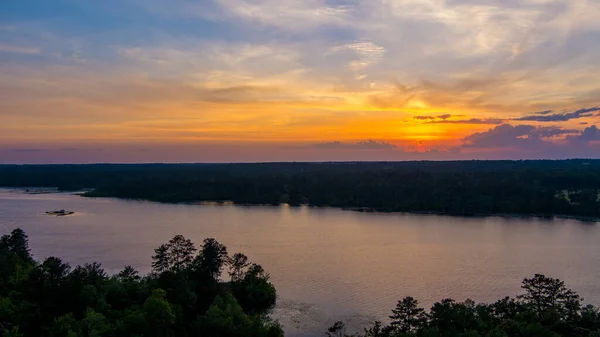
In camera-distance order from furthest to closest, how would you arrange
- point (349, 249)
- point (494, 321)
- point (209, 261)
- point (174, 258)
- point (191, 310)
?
1. point (349, 249)
2. point (174, 258)
3. point (209, 261)
4. point (191, 310)
5. point (494, 321)

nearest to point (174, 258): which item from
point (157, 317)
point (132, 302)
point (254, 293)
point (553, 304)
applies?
point (254, 293)

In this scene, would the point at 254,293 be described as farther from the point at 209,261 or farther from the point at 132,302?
the point at 132,302

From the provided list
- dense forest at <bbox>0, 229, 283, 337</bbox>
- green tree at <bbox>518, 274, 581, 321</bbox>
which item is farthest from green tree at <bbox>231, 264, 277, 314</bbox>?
green tree at <bbox>518, 274, 581, 321</bbox>

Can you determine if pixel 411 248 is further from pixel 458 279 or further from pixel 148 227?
pixel 148 227

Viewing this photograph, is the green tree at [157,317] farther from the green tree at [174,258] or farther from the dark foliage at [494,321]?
the dark foliage at [494,321]

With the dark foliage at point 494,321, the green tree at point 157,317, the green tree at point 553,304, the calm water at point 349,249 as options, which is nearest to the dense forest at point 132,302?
the green tree at point 157,317

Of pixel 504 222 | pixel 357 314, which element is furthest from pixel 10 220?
pixel 504 222
